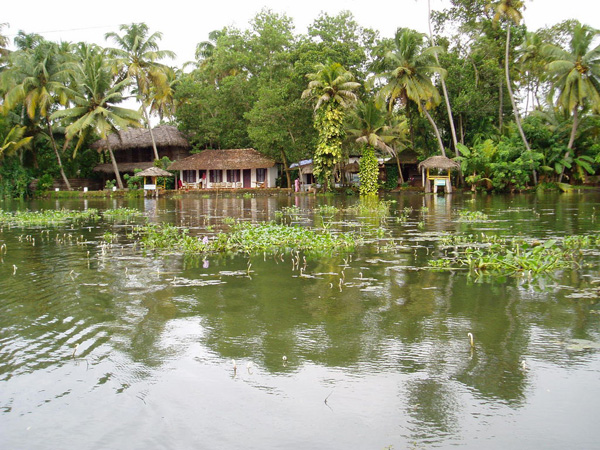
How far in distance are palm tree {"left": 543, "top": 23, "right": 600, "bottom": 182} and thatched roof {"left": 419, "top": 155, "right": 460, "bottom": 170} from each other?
7.52 meters

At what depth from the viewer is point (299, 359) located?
4695 mm

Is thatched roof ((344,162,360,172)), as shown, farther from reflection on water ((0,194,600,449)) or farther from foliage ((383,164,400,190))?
reflection on water ((0,194,600,449))

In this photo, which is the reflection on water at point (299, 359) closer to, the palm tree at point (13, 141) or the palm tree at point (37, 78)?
the palm tree at point (37, 78)

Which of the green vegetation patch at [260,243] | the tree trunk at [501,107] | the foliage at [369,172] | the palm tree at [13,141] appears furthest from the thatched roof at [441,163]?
the palm tree at [13,141]

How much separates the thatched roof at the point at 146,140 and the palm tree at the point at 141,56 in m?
4.86

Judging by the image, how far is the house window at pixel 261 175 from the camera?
158ft

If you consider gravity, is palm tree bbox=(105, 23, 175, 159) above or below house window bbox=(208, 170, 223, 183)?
above

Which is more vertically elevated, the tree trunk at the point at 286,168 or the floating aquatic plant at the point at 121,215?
the tree trunk at the point at 286,168

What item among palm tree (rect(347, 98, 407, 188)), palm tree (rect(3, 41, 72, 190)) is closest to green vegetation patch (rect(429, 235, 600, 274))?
palm tree (rect(347, 98, 407, 188))

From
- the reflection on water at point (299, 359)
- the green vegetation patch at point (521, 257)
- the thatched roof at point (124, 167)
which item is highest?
the thatched roof at point (124, 167)

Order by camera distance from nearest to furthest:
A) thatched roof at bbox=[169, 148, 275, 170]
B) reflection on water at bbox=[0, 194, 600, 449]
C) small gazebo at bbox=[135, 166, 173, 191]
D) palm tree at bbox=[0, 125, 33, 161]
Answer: reflection on water at bbox=[0, 194, 600, 449]
palm tree at bbox=[0, 125, 33, 161]
small gazebo at bbox=[135, 166, 173, 191]
thatched roof at bbox=[169, 148, 275, 170]

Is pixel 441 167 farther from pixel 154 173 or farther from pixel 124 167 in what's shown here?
pixel 124 167

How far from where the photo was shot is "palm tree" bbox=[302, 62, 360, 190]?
35438 mm

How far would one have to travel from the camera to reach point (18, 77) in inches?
1577
